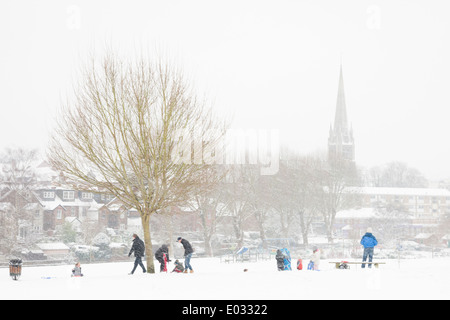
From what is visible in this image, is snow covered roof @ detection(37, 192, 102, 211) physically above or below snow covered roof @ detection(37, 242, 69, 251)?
above

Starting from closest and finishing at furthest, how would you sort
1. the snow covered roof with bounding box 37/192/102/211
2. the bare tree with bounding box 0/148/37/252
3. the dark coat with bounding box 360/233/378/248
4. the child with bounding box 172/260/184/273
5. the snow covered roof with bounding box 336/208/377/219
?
1. the dark coat with bounding box 360/233/378/248
2. the child with bounding box 172/260/184/273
3. the bare tree with bounding box 0/148/37/252
4. the snow covered roof with bounding box 37/192/102/211
5. the snow covered roof with bounding box 336/208/377/219

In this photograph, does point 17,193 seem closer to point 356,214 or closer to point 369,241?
point 369,241

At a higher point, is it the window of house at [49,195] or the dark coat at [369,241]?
the window of house at [49,195]

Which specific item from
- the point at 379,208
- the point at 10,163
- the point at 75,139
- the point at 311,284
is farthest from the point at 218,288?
the point at 379,208

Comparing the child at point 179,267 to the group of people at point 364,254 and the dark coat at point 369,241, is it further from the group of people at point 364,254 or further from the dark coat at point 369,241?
the dark coat at point 369,241

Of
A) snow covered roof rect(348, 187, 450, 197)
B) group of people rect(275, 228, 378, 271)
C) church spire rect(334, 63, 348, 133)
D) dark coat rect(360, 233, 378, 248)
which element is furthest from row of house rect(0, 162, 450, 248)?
church spire rect(334, 63, 348, 133)

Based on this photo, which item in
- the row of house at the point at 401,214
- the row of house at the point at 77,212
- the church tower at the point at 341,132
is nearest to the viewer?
the row of house at the point at 77,212

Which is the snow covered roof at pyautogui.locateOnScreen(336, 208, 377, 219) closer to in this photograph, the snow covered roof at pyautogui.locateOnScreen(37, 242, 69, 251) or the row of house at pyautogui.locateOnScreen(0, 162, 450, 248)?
the row of house at pyautogui.locateOnScreen(0, 162, 450, 248)

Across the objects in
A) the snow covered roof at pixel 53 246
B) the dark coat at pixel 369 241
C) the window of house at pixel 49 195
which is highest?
the window of house at pixel 49 195

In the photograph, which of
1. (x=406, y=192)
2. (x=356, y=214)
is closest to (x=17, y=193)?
(x=356, y=214)

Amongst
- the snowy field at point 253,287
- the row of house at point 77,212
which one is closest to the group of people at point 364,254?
the snowy field at point 253,287

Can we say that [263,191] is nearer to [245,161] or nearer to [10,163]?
[245,161]
